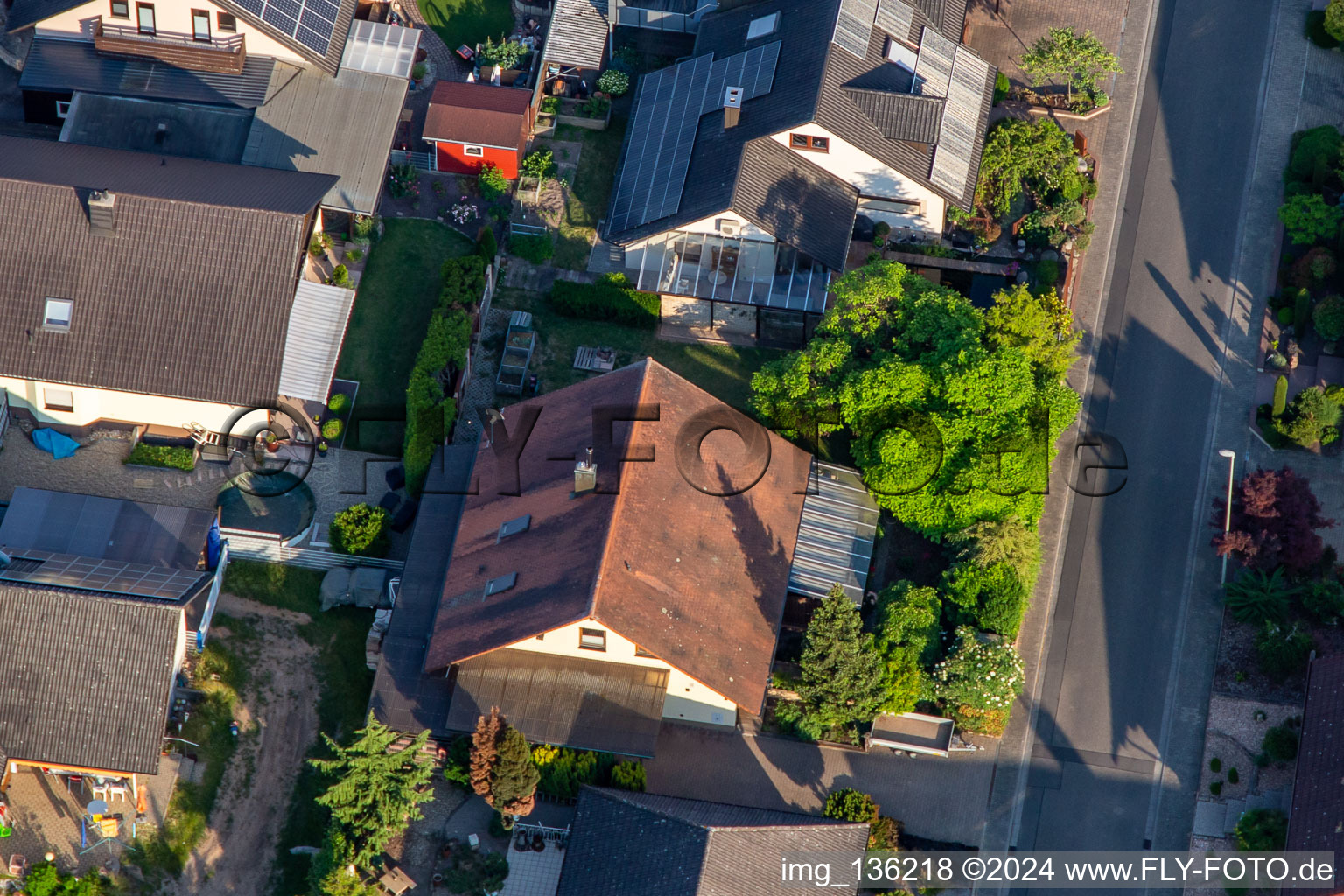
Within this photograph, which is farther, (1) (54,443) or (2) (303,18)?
(2) (303,18)

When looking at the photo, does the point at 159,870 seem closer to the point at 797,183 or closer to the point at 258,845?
the point at 258,845

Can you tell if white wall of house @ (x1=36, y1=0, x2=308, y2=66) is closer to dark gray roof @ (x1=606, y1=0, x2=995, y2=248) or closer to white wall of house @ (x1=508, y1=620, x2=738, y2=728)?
dark gray roof @ (x1=606, y1=0, x2=995, y2=248)

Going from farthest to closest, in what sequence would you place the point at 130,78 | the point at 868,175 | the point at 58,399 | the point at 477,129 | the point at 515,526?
the point at 477,129 → the point at 130,78 → the point at 868,175 → the point at 58,399 → the point at 515,526

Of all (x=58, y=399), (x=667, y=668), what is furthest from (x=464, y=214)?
(x=667, y=668)

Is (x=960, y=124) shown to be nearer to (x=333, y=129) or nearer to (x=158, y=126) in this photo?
(x=333, y=129)

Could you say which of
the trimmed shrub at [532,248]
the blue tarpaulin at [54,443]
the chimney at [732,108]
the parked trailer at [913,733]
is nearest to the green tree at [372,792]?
the parked trailer at [913,733]

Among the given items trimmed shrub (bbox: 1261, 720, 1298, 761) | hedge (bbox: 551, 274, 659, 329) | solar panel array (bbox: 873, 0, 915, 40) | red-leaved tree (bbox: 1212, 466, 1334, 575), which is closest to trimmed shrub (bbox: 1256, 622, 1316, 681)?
trimmed shrub (bbox: 1261, 720, 1298, 761)
